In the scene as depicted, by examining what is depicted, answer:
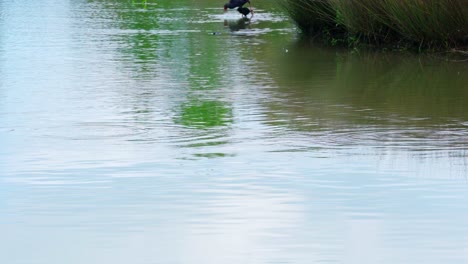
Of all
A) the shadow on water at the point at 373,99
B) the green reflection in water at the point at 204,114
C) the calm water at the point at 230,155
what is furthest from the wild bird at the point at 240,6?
the green reflection in water at the point at 204,114

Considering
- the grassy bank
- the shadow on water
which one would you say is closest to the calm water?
the shadow on water

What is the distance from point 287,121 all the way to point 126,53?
5.68 meters

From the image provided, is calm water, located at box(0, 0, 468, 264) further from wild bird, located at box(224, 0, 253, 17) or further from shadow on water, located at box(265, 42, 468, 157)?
wild bird, located at box(224, 0, 253, 17)

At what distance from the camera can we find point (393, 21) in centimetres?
1467

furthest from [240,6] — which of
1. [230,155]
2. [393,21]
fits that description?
[230,155]

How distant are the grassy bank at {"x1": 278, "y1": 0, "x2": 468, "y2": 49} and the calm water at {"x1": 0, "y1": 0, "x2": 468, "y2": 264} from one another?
351 mm

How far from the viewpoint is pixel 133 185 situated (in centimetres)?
735

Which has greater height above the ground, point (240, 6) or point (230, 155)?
point (230, 155)

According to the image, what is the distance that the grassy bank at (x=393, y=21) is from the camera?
45.6 ft

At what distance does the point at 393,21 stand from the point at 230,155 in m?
6.78

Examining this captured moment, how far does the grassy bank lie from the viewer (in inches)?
547

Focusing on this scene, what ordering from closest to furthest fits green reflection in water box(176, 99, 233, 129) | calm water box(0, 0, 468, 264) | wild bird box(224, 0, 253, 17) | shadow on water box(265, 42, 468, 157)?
calm water box(0, 0, 468, 264)
shadow on water box(265, 42, 468, 157)
green reflection in water box(176, 99, 233, 129)
wild bird box(224, 0, 253, 17)

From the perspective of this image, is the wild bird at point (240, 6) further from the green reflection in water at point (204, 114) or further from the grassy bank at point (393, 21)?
the green reflection in water at point (204, 114)

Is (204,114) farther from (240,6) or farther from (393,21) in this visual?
(240,6)
